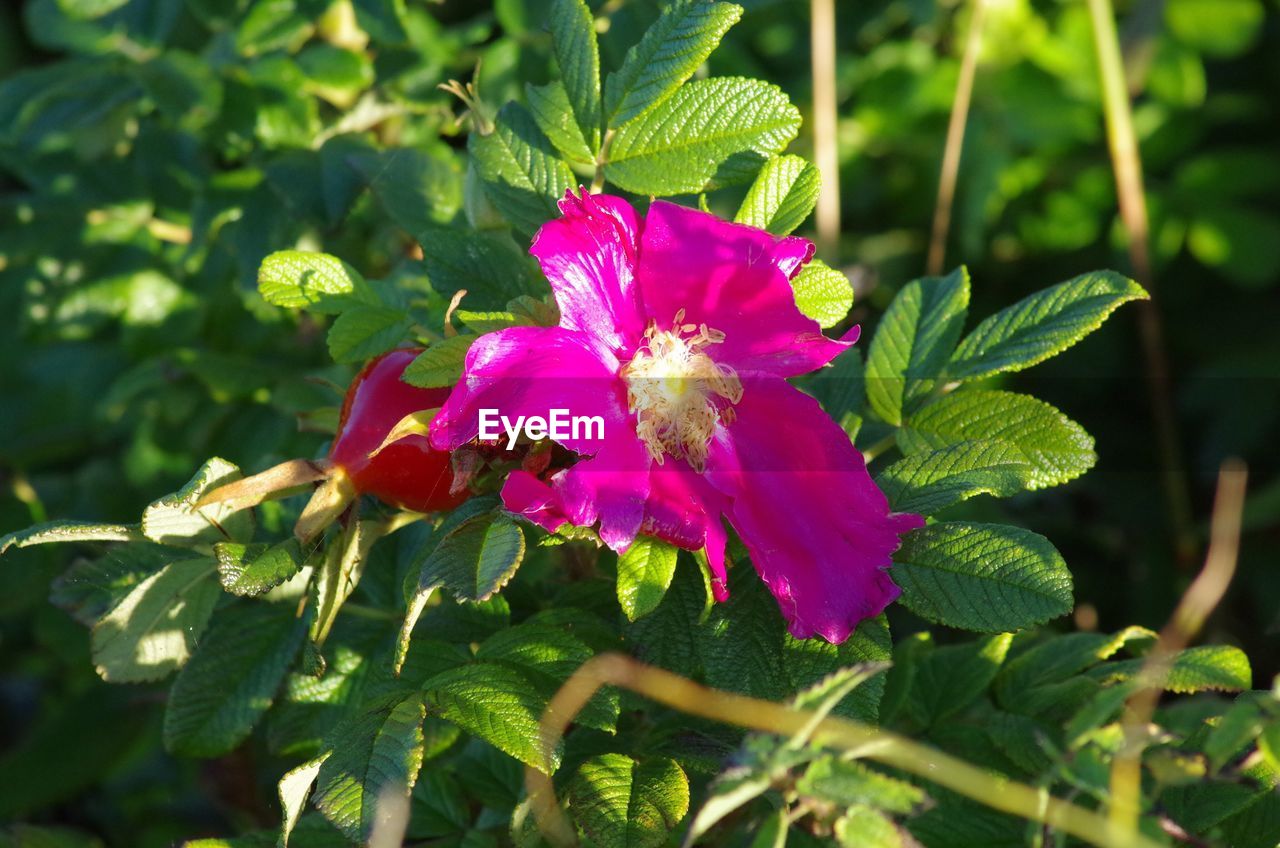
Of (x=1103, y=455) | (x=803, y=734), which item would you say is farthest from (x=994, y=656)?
(x=1103, y=455)

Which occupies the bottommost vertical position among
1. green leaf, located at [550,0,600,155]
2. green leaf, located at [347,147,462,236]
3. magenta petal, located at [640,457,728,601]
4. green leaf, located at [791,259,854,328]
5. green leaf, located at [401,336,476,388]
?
magenta petal, located at [640,457,728,601]

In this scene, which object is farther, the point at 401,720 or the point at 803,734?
the point at 401,720

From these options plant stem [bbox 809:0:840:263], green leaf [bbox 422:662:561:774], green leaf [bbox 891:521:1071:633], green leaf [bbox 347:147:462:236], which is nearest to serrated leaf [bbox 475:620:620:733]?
green leaf [bbox 422:662:561:774]

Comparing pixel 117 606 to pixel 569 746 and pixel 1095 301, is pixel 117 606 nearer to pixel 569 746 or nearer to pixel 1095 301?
pixel 569 746

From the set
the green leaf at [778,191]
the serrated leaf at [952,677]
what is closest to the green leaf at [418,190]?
the green leaf at [778,191]

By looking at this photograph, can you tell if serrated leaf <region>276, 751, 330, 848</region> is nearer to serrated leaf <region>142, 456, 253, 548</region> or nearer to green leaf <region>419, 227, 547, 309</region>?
serrated leaf <region>142, 456, 253, 548</region>
